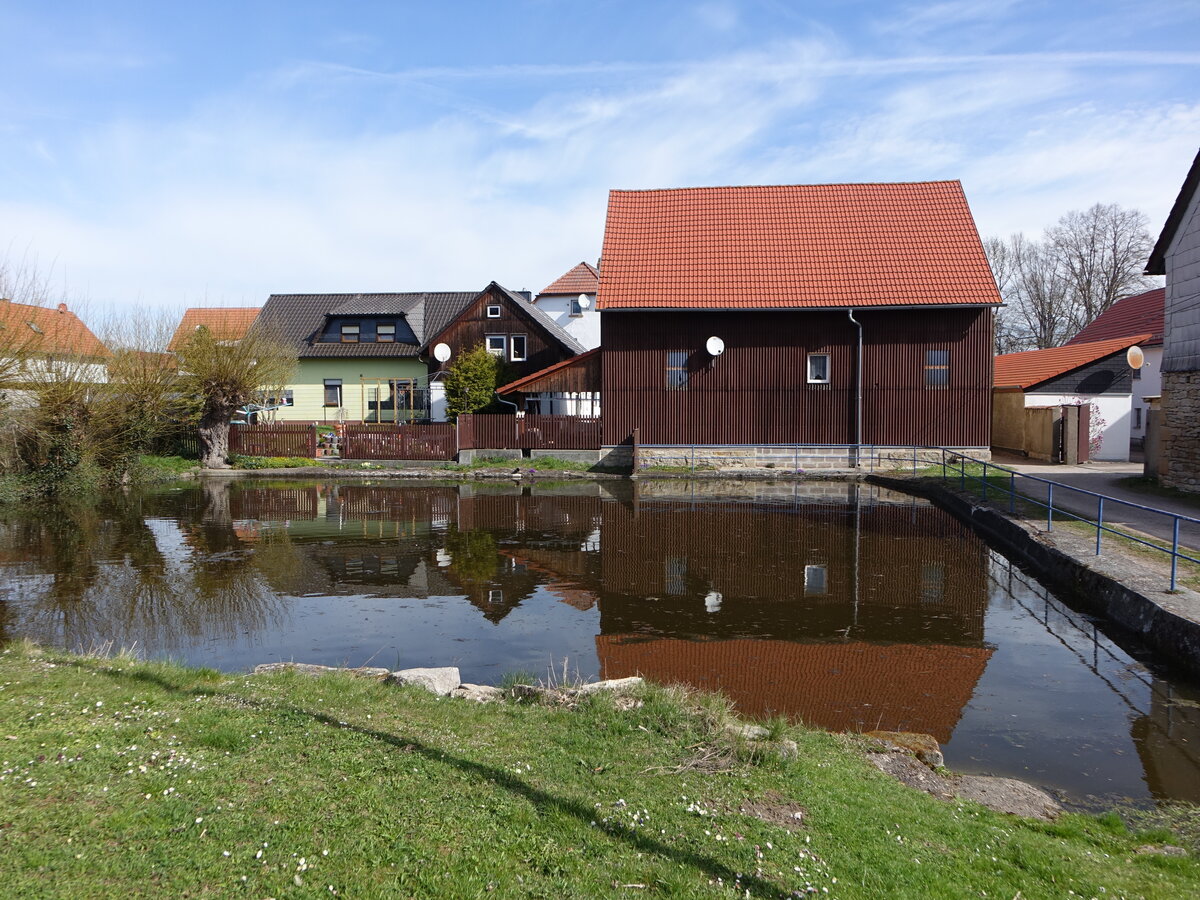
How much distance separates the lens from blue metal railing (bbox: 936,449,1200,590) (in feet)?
31.6

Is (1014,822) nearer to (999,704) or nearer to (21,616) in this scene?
(999,704)

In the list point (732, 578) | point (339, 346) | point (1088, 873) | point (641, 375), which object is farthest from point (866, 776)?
point (339, 346)

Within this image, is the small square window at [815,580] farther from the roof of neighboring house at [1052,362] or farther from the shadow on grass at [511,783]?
the roof of neighboring house at [1052,362]

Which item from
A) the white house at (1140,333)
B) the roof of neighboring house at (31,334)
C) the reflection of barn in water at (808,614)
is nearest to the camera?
the reflection of barn in water at (808,614)

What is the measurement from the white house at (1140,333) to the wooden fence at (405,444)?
21414 mm

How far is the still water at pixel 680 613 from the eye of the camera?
7312 mm

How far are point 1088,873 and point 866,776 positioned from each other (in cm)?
142

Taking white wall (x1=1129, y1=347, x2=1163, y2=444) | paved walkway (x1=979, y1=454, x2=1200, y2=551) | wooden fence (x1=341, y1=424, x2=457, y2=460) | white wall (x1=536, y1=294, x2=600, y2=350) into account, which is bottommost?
paved walkway (x1=979, y1=454, x2=1200, y2=551)

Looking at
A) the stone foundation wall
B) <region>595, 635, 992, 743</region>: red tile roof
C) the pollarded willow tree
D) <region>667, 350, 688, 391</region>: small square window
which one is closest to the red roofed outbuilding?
<region>667, 350, 688, 391</region>: small square window

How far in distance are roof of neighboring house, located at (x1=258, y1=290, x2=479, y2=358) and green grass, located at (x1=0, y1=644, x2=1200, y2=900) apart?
35247mm

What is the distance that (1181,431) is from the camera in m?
18.5

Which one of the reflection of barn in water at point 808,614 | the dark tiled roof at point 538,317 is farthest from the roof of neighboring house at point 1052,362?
the dark tiled roof at point 538,317

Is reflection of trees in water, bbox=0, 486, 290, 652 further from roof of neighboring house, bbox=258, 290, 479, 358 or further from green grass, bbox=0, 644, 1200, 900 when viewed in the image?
roof of neighboring house, bbox=258, 290, 479, 358

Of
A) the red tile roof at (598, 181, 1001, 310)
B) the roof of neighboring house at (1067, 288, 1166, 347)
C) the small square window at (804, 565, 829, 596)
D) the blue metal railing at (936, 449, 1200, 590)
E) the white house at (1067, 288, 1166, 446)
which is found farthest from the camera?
the roof of neighboring house at (1067, 288, 1166, 347)
